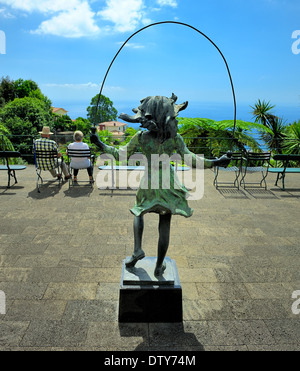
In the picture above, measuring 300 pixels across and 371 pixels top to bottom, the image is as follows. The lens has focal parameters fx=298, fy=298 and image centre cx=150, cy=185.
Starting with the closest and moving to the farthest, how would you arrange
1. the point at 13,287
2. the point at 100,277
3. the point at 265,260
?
the point at 13,287 < the point at 100,277 < the point at 265,260

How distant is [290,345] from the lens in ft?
8.57

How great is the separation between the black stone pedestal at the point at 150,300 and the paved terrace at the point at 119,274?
86 mm

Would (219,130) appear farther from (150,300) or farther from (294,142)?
(150,300)

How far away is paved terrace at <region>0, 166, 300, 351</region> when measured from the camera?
106 inches

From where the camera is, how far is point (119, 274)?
3697mm

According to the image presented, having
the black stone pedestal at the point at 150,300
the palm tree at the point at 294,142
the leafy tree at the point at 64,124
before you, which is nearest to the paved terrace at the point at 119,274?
the black stone pedestal at the point at 150,300

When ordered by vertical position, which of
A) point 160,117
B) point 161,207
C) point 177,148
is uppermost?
point 160,117

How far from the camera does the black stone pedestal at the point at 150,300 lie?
286cm

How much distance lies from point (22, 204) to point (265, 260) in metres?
4.86

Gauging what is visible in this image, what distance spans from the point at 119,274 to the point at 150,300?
35.4 inches

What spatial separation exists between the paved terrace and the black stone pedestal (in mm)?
86

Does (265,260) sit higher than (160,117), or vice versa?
(160,117)
